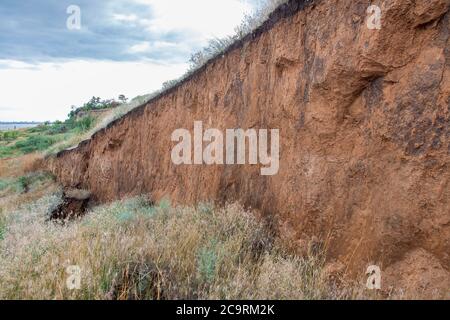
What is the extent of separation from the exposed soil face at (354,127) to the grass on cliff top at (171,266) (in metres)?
0.53

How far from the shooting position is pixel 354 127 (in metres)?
5.11

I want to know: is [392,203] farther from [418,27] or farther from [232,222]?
[232,222]

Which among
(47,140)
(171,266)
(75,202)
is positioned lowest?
(75,202)

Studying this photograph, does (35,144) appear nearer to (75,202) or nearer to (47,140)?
(47,140)

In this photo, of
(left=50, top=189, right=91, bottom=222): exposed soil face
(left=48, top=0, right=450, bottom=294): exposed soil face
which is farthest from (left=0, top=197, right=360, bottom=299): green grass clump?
(left=50, top=189, right=91, bottom=222): exposed soil face

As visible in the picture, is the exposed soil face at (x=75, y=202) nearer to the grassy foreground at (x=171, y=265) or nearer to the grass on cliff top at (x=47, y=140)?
the grassy foreground at (x=171, y=265)

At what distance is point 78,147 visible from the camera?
49.7 feet

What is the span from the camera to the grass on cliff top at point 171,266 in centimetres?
414

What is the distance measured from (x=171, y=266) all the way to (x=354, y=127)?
262cm

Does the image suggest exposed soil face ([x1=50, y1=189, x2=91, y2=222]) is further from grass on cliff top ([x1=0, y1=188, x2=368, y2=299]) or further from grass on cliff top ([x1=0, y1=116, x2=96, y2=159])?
grass on cliff top ([x1=0, y1=116, x2=96, y2=159])

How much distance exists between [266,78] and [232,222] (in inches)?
93.3

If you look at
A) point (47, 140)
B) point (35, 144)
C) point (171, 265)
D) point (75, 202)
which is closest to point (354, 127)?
point (171, 265)
